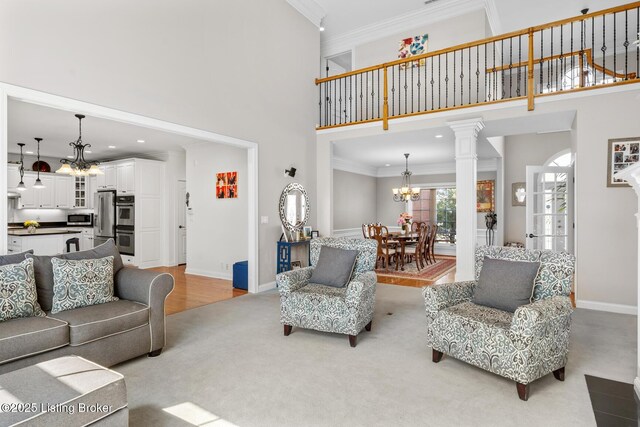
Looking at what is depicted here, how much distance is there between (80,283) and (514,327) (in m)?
3.26

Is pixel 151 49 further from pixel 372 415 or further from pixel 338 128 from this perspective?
pixel 372 415

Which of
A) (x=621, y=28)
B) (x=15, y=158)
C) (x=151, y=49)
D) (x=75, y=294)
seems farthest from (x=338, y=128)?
(x=15, y=158)

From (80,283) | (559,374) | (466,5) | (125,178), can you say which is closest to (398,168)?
(466,5)

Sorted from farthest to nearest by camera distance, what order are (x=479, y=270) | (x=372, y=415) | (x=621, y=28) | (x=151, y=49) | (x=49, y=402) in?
(x=621, y=28)
(x=151, y=49)
(x=479, y=270)
(x=372, y=415)
(x=49, y=402)

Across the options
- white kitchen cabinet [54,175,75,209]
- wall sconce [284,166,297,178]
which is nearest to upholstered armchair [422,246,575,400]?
wall sconce [284,166,297,178]

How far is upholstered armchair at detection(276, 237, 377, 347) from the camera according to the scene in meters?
3.26

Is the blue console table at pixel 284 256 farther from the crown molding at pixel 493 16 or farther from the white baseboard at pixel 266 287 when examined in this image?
the crown molding at pixel 493 16

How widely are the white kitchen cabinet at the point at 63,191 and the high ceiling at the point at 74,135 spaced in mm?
593

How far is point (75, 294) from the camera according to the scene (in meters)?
2.84

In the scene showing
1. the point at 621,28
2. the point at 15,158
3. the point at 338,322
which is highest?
the point at 621,28

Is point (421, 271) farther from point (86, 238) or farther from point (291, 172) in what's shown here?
point (86, 238)

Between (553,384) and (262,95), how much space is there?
5.03m

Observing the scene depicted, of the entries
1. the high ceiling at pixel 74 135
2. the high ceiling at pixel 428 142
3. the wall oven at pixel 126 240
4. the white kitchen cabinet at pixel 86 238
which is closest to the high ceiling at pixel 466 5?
the high ceiling at pixel 428 142

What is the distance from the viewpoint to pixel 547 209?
5910 millimetres
